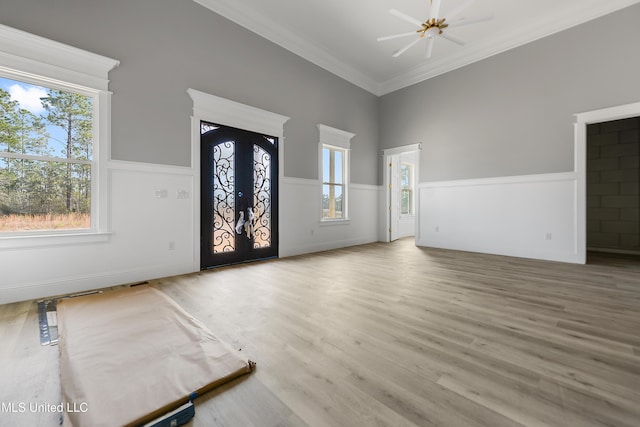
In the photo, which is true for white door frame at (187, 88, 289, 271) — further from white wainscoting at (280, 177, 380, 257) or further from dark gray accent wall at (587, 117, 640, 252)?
dark gray accent wall at (587, 117, 640, 252)

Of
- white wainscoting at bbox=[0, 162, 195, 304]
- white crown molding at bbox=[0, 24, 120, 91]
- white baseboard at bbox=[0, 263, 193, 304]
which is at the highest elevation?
white crown molding at bbox=[0, 24, 120, 91]

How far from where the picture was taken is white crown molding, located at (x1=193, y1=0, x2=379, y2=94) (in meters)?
3.95

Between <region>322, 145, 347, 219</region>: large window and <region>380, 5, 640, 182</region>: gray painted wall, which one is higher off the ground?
<region>380, 5, 640, 182</region>: gray painted wall

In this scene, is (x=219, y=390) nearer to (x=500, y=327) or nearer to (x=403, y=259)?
(x=500, y=327)

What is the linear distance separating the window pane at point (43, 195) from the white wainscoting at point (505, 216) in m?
5.78

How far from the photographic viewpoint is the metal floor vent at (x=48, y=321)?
6.06 ft

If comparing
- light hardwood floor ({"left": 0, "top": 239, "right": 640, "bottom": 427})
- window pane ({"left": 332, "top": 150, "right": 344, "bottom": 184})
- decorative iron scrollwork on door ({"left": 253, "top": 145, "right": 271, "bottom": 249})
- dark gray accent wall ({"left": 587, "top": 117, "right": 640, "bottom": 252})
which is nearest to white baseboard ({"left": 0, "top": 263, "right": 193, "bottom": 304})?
light hardwood floor ({"left": 0, "top": 239, "right": 640, "bottom": 427})

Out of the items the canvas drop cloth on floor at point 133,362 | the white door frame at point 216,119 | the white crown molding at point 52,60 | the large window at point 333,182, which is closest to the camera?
the canvas drop cloth on floor at point 133,362

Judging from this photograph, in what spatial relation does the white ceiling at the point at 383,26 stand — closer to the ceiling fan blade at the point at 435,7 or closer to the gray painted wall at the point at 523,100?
the gray painted wall at the point at 523,100

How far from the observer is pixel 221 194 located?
399 cm

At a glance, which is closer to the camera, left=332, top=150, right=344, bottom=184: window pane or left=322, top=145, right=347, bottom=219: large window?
left=322, top=145, right=347, bottom=219: large window

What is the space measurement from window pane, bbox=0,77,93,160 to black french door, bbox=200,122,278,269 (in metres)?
1.27

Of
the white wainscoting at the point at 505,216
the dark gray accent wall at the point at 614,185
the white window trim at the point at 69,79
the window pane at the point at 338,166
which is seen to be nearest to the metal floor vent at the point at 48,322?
the white window trim at the point at 69,79

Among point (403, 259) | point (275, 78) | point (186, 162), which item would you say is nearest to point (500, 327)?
point (403, 259)
